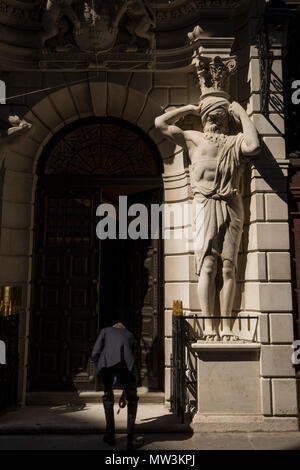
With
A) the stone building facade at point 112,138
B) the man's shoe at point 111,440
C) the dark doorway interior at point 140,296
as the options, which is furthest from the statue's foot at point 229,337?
the man's shoe at point 111,440

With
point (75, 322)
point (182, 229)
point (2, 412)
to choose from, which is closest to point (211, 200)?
point (182, 229)

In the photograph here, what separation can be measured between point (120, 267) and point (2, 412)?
3.82 m

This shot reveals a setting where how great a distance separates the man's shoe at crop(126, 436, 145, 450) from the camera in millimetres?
6168

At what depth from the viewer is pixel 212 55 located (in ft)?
27.1

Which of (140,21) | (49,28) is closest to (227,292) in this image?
(140,21)

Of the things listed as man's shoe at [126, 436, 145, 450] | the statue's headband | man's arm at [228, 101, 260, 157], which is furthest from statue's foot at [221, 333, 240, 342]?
the statue's headband

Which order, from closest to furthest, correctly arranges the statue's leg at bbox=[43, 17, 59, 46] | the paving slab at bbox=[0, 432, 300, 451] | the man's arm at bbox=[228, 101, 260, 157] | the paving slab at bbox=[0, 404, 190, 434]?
the paving slab at bbox=[0, 432, 300, 451]
the paving slab at bbox=[0, 404, 190, 434]
the man's arm at bbox=[228, 101, 260, 157]
the statue's leg at bbox=[43, 17, 59, 46]

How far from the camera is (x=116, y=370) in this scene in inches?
248

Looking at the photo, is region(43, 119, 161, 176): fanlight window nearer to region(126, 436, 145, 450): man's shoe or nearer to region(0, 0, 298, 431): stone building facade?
region(0, 0, 298, 431): stone building facade

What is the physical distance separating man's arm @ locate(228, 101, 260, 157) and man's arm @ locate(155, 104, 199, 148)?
1.03 m

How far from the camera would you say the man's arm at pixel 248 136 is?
293 inches

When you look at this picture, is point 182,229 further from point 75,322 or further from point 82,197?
point 75,322
